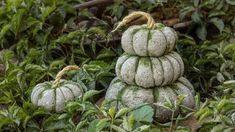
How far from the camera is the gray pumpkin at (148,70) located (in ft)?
10.1

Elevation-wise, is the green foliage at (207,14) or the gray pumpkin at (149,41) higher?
the gray pumpkin at (149,41)

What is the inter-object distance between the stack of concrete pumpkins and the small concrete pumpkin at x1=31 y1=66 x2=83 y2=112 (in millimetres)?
223

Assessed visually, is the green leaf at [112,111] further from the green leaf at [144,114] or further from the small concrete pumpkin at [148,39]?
the small concrete pumpkin at [148,39]

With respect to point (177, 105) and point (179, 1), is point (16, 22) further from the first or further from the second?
point (177, 105)

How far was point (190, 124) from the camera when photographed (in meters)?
3.14

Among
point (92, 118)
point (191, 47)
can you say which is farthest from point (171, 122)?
point (191, 47)

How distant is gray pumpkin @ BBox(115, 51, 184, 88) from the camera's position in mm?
3064

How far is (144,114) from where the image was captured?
2900 mm

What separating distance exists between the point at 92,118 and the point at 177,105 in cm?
46

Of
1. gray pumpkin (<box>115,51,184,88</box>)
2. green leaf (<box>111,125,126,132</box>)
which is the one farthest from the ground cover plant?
gray pumpkin (<box>115,51,184,88</box>)

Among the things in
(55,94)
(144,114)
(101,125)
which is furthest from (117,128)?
(55,94)

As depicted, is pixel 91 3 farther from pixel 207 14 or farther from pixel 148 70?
pixel 148 70

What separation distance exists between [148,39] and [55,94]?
0.61 meters

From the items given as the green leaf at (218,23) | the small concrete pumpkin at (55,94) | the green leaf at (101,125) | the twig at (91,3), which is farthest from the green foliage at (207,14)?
the green leaf at (101,125)
